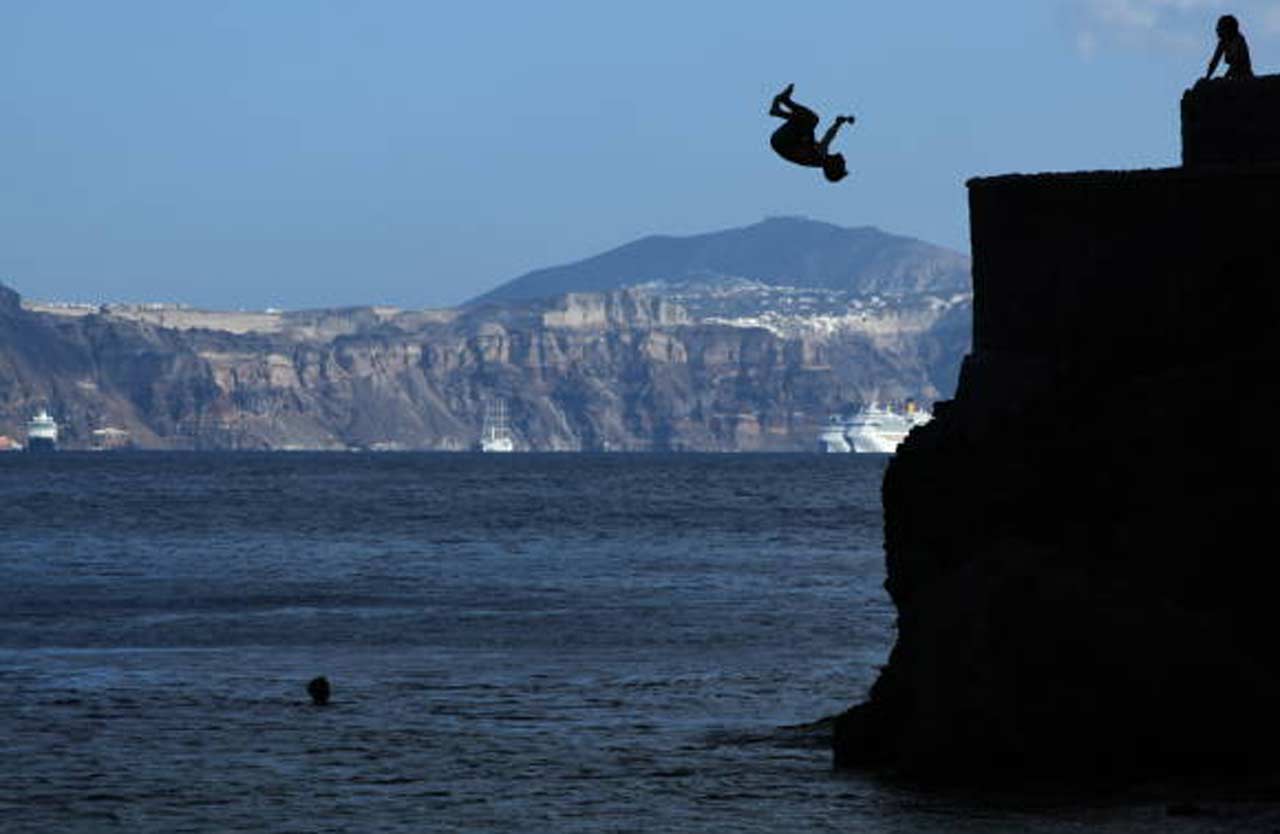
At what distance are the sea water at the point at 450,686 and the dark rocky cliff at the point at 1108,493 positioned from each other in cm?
83

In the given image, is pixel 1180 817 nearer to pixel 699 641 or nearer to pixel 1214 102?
pixel 1214 102

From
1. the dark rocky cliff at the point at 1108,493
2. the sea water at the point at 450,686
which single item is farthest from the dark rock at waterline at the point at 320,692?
the dark rocky cliff at the point at 1108,493

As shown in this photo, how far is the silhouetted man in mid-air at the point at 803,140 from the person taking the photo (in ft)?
63.6

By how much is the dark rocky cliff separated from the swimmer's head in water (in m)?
2.64

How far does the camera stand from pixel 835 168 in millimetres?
19391

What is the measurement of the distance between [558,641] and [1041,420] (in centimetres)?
2020

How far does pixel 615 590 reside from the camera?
2173 inches

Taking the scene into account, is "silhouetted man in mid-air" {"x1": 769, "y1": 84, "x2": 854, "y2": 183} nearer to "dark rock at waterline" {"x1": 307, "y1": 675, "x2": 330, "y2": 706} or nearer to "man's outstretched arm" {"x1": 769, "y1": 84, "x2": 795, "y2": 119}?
"man's outstretched arm" {"x1": 769, "y1": 84, "x2": 795, "y2": 119}

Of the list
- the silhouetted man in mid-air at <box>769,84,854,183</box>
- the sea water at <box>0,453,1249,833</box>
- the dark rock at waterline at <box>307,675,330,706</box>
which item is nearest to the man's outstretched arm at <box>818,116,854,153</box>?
the silhouetted man in mid-air at <box>769,84,854,183</box>

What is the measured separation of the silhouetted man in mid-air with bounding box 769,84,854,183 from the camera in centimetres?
1939

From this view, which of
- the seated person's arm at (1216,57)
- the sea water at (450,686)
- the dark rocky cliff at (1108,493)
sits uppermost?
the seated person's arm at (1216,57)

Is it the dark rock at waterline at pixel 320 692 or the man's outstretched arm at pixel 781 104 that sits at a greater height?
the man's outstretched arm at pixel 781 104

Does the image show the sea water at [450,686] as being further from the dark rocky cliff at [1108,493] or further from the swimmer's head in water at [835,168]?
the swimmer's head in water at [835,168]

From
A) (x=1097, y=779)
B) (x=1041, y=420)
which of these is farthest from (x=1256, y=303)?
(x=1097, y=779)
